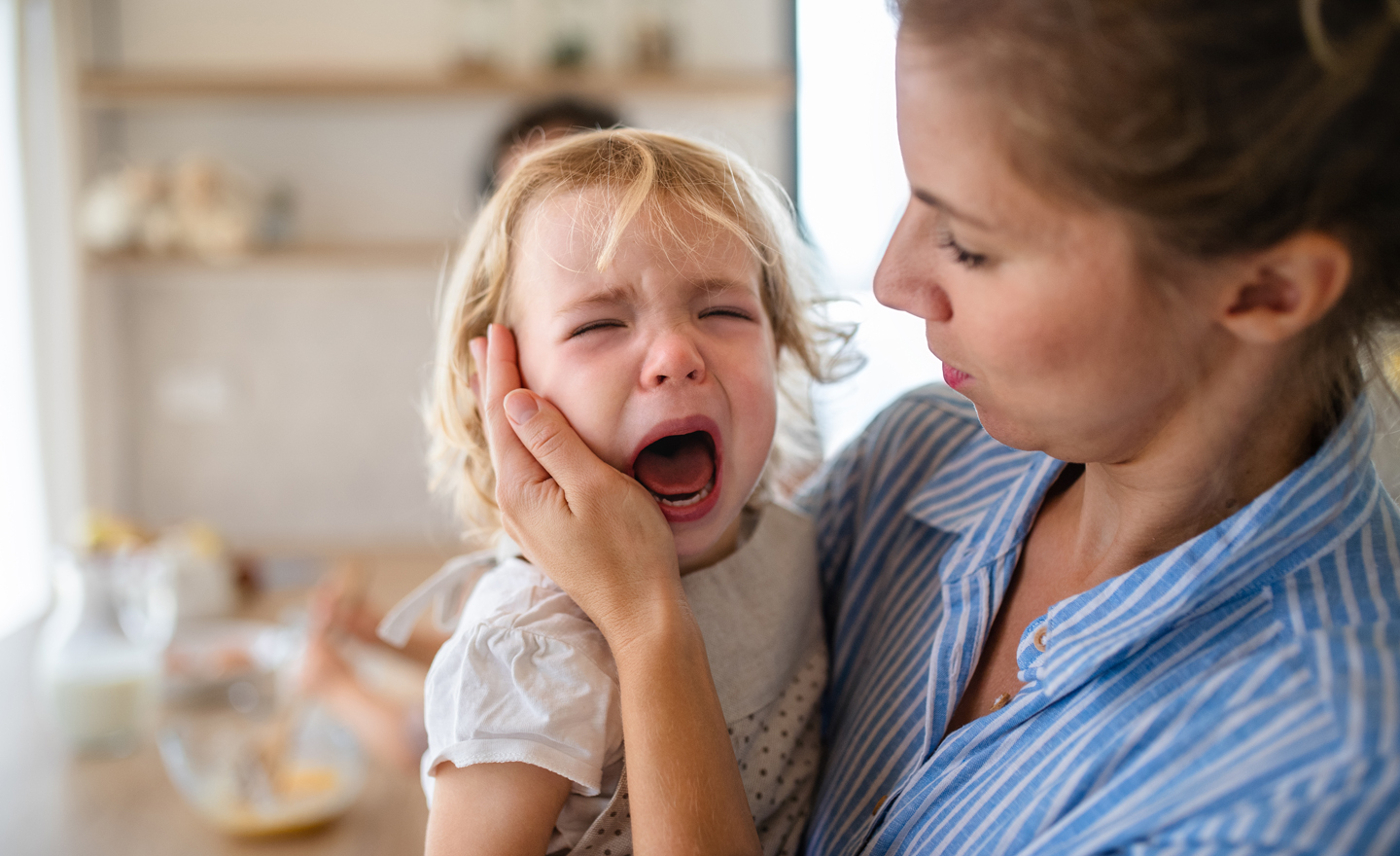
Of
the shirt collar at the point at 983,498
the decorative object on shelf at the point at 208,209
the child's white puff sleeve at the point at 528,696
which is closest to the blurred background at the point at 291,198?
the decorative object on shelf at the point at 208,209

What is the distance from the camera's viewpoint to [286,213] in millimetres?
3104

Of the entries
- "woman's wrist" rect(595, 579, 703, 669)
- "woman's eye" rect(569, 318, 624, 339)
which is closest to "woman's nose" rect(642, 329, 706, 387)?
"woman's eye" rect(569, 318, 624, 339)

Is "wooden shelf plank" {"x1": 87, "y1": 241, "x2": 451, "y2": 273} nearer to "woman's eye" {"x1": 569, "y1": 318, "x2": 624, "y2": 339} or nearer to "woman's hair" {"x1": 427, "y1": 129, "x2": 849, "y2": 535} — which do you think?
"woman's hair" {"x1": 427, "y1": 129, "x2": 849, "y2": 535}

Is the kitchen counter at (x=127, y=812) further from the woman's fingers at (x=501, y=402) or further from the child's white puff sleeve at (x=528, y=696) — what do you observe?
the woman's fingers at (x=501, y=402)

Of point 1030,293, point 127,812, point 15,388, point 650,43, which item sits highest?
point 650,43

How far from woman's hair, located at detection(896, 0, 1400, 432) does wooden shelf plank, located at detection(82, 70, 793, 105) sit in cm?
254

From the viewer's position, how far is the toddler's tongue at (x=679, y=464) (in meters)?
0.86

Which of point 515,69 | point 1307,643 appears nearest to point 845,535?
point 1307,643

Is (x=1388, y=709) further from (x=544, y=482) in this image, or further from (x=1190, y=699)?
(x=544, y=482)

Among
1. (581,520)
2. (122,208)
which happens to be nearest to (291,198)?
(122,208)

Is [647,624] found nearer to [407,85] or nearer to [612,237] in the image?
[612,237]

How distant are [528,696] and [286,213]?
282 centimetres

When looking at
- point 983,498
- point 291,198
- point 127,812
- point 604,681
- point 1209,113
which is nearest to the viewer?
point 1209,113

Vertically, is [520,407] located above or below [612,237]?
below
